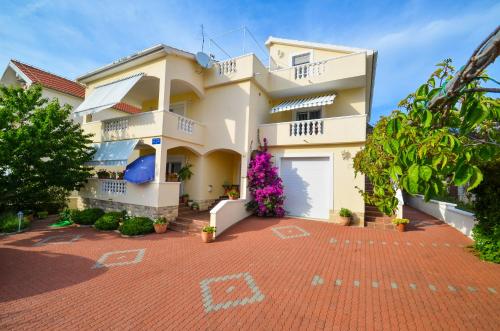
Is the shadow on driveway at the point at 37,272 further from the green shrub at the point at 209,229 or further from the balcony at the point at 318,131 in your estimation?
the balcony at the point at 318,131

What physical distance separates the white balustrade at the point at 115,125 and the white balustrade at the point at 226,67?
6770 mm

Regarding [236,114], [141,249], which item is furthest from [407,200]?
[141,249]

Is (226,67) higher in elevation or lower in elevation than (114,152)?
higher

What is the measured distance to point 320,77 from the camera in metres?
14.2

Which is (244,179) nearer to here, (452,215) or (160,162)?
(160,162)

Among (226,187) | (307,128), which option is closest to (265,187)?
(226,187)

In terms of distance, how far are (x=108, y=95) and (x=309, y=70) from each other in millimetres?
12766

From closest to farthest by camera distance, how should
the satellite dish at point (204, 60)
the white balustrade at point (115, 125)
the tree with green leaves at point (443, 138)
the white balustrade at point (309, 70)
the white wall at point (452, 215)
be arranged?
the tree with green leaves at point (443, 138), the white wall at point (452, 215), the satellite dish at point (204, 60), the white balustrade at point (309, 70), the white balustrade at point (115, 125)

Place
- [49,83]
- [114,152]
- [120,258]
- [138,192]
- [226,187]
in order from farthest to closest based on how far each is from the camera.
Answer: [49,83] → [226,187] → [114,152] → [138,192] → [120,258]

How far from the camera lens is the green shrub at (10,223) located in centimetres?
1169

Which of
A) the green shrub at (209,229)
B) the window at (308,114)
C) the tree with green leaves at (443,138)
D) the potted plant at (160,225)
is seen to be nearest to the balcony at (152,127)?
the potted plant at (160,225)

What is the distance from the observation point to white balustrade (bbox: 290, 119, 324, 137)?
13.5 m

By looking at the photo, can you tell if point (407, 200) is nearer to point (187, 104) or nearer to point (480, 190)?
point (480, 190)

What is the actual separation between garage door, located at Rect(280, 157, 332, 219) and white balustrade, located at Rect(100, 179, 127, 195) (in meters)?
9.69
